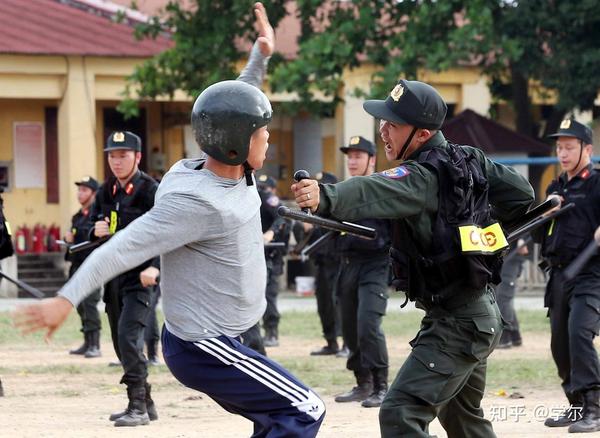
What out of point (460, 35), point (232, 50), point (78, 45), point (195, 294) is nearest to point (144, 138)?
point (78, 45)

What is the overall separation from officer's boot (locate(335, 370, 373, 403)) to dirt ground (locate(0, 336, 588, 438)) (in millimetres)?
120

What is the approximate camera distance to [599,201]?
9.15 metres

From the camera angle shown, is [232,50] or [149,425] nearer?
[149,425]

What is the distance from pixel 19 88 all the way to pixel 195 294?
820 inches

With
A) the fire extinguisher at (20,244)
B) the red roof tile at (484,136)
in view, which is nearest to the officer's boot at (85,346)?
the red roof tile at (484,136)

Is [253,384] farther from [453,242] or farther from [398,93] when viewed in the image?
[398,93]

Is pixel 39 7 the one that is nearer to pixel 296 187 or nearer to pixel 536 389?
pixel 536 389

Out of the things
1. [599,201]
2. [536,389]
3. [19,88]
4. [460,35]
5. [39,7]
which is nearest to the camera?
[599,201]

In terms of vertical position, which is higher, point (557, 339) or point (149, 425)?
point (557, 339)

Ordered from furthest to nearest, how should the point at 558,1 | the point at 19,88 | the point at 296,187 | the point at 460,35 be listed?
1. the point at 19,88
2. the point at 558,1
3. the point at 460,35
4. the point at 296,187

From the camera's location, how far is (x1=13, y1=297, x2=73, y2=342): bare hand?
16.1ft

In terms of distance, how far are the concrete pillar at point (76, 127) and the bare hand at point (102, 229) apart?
16.3 m

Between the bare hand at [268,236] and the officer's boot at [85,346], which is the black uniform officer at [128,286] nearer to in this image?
the bare hand at [268,236]

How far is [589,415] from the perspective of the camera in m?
8.84
